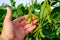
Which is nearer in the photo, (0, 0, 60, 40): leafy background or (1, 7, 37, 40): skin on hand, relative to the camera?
(0, 0, 60, 40): leafy background

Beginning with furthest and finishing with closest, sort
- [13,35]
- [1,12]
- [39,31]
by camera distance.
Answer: [1,12] < [13,35] < [39,31]

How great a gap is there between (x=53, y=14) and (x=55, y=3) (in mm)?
122

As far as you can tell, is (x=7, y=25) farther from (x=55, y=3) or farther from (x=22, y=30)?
(x=55, y=3)

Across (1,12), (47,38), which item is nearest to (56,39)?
(47,38)

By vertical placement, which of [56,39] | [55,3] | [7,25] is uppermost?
[55,3]

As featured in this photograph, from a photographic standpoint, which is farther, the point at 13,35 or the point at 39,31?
the point at 13,35

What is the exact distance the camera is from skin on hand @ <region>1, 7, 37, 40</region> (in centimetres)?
167

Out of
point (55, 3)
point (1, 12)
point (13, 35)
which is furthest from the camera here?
point (1, 12)

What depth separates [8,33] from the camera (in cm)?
168

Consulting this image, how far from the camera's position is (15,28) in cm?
174

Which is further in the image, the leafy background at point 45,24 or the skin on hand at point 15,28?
the skin on hand at point 15,28

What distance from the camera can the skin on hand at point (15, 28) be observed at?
1668 mm

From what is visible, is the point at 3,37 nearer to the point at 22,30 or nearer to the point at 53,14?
the point at 22,30

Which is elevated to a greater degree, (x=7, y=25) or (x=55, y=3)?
(x=55, y=3)
